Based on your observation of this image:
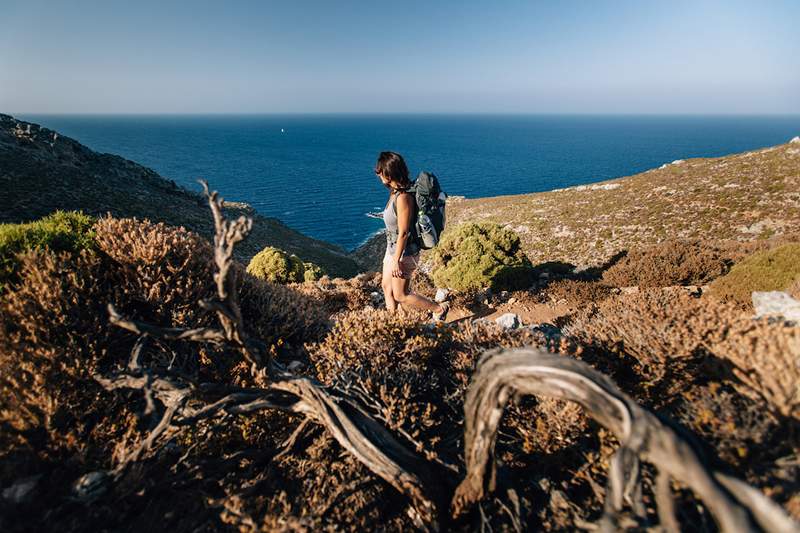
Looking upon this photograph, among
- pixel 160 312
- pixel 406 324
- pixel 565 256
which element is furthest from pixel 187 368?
pixel 565 256

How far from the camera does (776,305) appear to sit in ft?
16.7

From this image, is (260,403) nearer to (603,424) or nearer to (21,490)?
(21,490)

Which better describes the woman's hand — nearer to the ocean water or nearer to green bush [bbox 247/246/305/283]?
green bush [bbox 247/246/305/283]

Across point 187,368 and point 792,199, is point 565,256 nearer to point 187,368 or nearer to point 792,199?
point 792,199

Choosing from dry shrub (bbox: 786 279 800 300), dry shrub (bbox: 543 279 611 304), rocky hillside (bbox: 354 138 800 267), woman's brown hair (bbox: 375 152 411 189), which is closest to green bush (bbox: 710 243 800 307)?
dry shrub (bbox: 786 279 800 300)

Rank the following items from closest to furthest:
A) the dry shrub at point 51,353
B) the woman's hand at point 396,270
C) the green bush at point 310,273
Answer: the dry shrub at point 51,353, the woman's hand at point 396,270, the green bush at point 310,273

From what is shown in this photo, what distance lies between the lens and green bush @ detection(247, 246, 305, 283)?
52.1ft

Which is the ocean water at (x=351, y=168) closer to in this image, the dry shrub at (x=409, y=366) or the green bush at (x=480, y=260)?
the green bush at (x=480, y=260)

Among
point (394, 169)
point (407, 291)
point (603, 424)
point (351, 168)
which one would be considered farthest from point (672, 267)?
point (351, 168)

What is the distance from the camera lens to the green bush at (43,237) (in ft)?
11.9

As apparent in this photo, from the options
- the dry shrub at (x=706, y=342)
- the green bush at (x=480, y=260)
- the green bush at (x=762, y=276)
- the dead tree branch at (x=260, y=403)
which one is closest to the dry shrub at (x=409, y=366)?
the dead tree branch at (x=260, y=403)

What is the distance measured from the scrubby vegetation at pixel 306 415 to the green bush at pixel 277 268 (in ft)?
37.8

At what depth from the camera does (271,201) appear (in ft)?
261

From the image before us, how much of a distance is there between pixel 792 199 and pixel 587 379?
37831 millimetres
